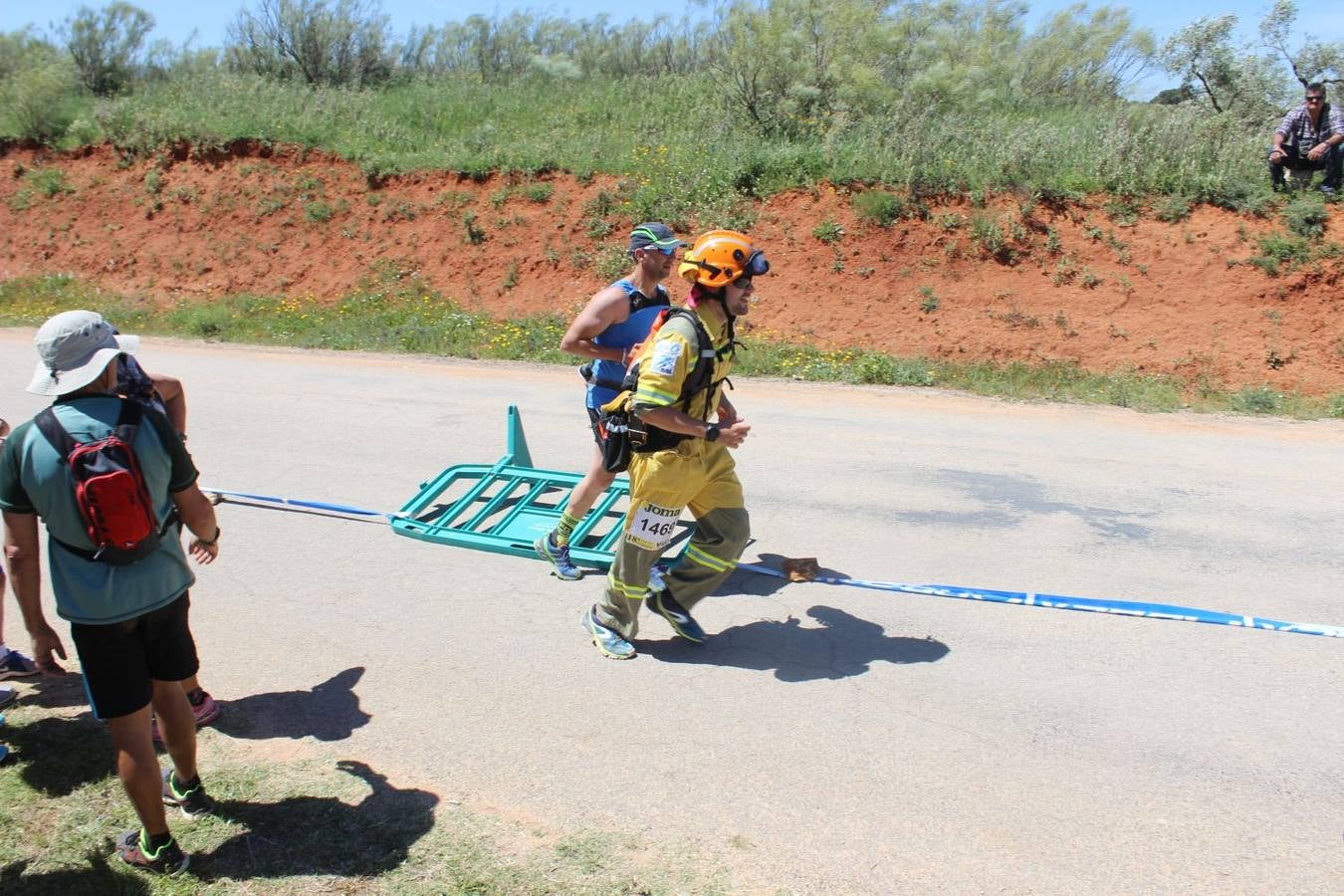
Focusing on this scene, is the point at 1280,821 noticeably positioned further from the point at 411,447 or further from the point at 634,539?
A: the point at 411,447

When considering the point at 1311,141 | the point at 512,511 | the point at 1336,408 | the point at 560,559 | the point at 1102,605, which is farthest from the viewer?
the point at 1311,141

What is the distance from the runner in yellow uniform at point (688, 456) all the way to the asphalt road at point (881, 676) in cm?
24

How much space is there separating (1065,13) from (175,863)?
23014 millimetres

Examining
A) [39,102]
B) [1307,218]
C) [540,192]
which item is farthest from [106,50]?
[1307,218]

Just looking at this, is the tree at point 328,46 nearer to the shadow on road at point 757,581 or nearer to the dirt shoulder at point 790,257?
the dirt shoulder at point 790,257

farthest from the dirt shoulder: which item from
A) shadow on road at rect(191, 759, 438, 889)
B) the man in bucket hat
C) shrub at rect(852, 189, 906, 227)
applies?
the man in bucket hat

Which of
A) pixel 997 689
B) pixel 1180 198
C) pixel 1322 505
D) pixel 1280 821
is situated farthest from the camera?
pixel 1180 198

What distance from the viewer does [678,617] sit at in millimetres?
5039

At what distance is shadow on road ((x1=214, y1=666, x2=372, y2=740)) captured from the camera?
4.32 meters

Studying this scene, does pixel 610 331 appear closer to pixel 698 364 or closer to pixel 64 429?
pixel 698 364

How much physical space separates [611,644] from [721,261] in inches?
70.7

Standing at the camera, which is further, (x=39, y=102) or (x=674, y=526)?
(x=39, y=102)

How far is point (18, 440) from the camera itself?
326cm

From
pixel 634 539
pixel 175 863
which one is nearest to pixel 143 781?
pixel 175 863
